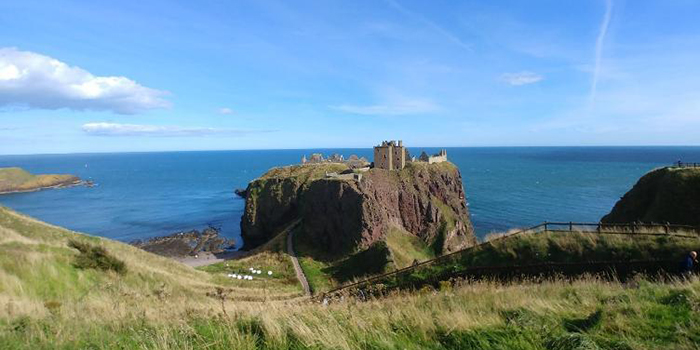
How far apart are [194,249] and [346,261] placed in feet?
121

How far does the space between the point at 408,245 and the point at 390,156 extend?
18.1 meters

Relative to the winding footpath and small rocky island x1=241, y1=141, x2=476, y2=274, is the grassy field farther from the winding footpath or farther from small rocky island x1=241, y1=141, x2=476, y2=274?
small rocky island x1=241, y1=141, x2=476, y2=274

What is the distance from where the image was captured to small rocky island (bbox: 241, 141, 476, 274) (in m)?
61.0

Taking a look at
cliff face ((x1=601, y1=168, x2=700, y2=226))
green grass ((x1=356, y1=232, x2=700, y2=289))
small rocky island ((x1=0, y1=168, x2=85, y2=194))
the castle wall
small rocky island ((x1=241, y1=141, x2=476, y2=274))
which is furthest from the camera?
small rocky island ((x1=0, y1=168, x2=85, y2=194))

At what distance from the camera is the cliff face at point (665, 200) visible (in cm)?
3359

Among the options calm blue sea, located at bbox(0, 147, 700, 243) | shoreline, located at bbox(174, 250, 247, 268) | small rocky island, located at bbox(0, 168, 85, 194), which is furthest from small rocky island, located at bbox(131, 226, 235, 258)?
small rocky island, located at bbox(0, 168, 85, 194)

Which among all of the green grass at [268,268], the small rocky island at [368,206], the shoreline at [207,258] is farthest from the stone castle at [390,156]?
the shoreline at [207,258]

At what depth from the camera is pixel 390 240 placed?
61.2 m

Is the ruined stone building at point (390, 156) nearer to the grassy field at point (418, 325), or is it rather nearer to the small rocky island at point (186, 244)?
the small rocky island at point (186, 244)

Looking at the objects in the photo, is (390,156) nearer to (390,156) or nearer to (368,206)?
(390,156)

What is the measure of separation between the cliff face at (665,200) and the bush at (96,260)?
4178 centimetres

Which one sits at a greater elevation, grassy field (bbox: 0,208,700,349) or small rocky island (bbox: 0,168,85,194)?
grassy field (bbox: 0,208,700,349)

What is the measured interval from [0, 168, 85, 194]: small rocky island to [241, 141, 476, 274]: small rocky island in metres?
134

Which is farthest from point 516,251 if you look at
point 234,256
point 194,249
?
point 194,249
